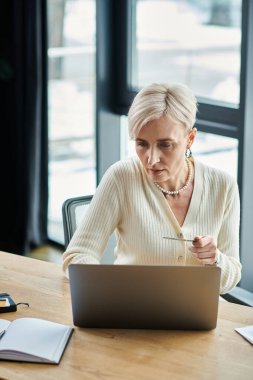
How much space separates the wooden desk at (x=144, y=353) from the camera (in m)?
2.12

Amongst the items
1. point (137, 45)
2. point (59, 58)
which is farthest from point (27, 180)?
point (137, 45)

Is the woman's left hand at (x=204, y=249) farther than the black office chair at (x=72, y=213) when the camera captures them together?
No

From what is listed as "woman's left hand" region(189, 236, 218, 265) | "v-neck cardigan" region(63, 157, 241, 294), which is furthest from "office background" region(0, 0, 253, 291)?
"woman's left hand" region(189, 236, 218, 265)

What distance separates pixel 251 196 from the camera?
3.52 metres

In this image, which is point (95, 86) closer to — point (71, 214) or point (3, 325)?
point (71, 214)

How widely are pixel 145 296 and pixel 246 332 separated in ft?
1.06

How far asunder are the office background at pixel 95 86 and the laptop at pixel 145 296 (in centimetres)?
131

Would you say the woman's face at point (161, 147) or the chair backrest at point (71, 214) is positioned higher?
the woman's face at point (161, 147)

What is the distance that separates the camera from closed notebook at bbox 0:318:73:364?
7.16ft

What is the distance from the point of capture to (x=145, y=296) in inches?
89.1

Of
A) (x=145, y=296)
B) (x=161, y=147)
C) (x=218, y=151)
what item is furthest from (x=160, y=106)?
(x=218, y=151)

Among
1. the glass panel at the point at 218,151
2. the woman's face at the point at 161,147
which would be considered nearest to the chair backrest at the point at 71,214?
the woman's face at the point at 161,147

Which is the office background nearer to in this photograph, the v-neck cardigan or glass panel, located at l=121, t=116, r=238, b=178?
glass panel, located at l=121, t=116, r=238, b=178

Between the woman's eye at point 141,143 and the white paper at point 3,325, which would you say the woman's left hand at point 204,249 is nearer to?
the woman's eye at point 141,143
